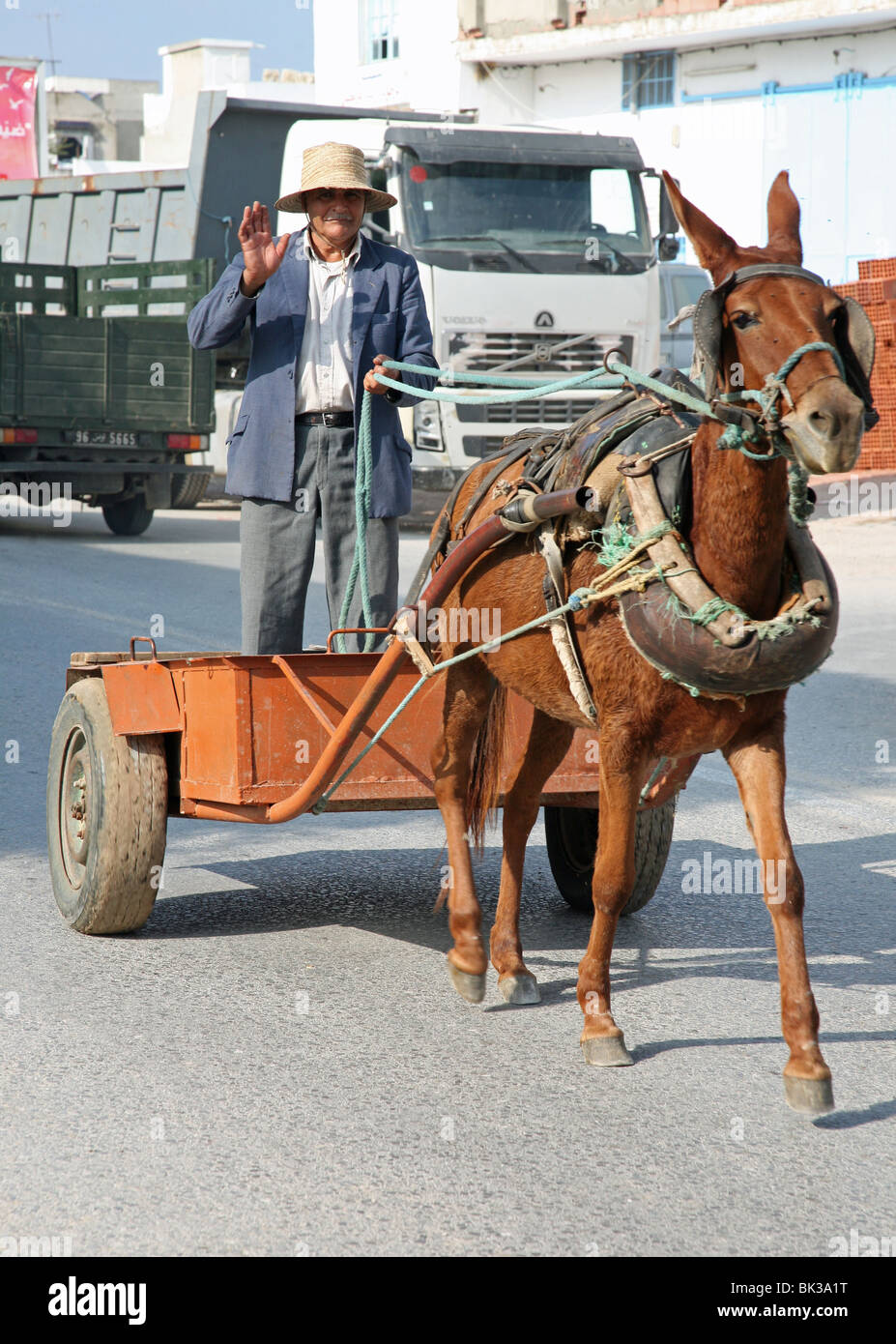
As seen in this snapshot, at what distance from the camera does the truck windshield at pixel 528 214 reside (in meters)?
15.6

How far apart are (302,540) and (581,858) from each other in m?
1.52

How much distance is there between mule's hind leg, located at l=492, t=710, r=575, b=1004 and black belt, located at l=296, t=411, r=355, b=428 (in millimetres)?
1323

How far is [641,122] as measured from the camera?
3134cm

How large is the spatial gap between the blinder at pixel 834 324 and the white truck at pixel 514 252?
463 inches

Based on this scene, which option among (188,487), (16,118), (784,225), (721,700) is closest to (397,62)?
(16,118)

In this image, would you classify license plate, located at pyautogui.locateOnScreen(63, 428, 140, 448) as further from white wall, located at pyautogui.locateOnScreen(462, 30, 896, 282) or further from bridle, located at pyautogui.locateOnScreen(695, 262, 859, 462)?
white wall, located at pyautogui.locateOnScreen(462, 30, 896, 282)

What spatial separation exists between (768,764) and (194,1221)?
1743mm

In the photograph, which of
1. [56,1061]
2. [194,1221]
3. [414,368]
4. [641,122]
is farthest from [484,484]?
[641,122]

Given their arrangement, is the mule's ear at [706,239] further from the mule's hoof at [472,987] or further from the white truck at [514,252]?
the white truck at [514,252]

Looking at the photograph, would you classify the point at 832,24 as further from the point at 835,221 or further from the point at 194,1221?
the point at 194,1221

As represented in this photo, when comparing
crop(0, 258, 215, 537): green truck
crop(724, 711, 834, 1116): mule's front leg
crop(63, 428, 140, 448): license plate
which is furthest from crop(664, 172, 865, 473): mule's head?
crop(63, 428, 140, 448): license plate

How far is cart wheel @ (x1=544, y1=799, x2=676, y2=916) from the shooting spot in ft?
18.6

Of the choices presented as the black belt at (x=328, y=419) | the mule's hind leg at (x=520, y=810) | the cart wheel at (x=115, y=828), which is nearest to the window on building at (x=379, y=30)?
the black belt at (x=328, y=419)

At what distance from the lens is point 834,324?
11.9 feet
